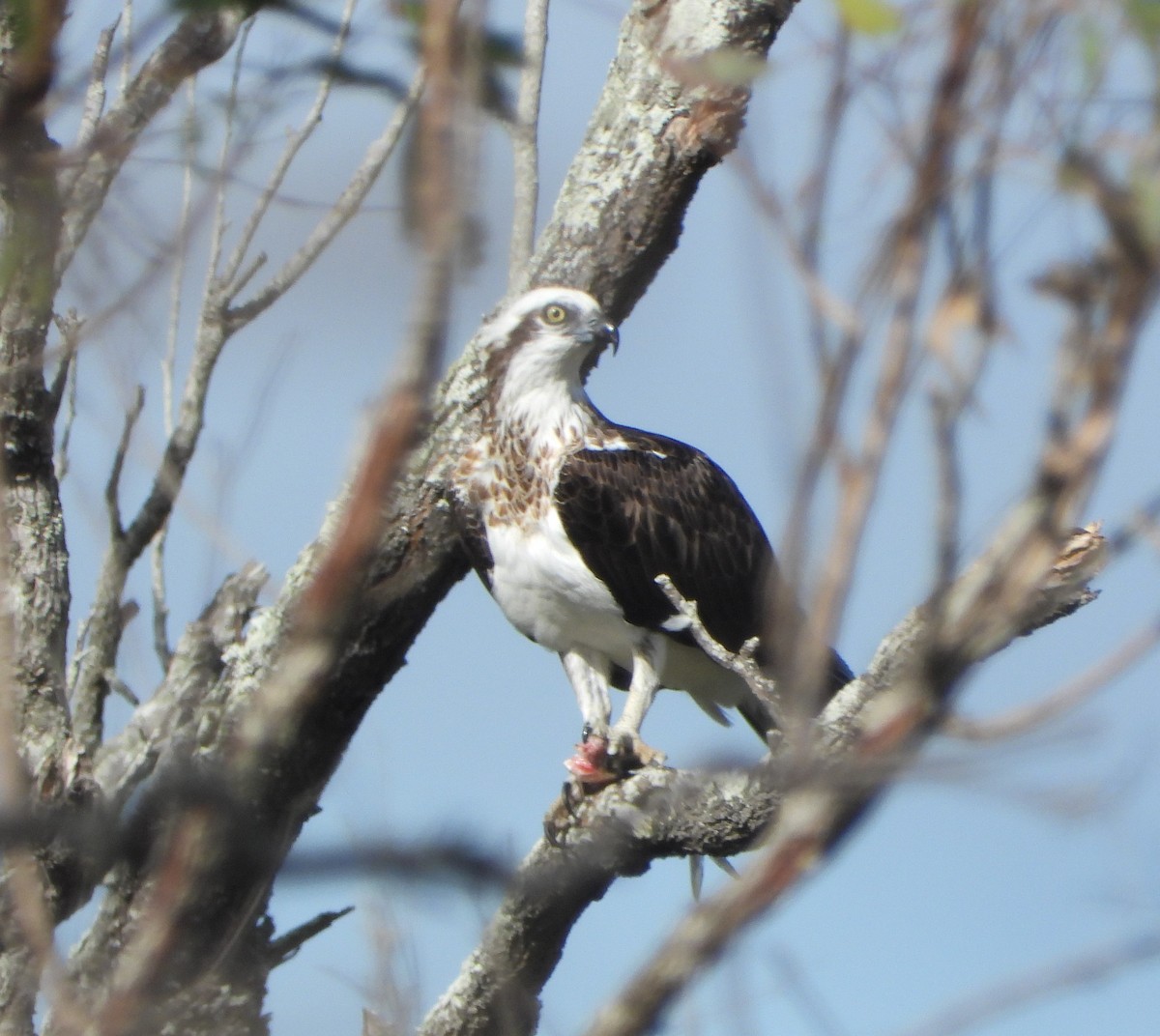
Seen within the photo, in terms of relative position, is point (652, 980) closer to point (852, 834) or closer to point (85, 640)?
point (852, 834)

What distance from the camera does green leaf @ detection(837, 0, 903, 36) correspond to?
54.2 inches

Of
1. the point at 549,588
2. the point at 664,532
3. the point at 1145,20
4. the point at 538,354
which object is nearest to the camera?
the point at 1145,20

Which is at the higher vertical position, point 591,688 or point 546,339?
point 546,339

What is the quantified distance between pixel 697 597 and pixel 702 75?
3874mm

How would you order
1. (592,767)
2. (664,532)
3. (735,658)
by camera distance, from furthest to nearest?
(664,532)
(592,767)
(735,658)

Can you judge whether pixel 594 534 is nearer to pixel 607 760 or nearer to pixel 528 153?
pixel 607 760

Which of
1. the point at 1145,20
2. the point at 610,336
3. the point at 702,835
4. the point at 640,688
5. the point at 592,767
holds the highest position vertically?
the point at 610,336

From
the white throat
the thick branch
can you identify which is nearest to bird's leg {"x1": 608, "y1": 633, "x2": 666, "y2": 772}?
the thick branch

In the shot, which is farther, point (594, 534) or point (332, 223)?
point (594, 534)

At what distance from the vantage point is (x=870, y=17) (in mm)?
1389

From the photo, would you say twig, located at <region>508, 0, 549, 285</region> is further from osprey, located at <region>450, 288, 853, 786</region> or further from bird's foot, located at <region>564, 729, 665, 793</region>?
bird's foot, located at <region>564, 729, 665, 793</region>

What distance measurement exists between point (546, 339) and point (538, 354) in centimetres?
8

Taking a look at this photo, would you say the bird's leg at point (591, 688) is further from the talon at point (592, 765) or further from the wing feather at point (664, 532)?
the wing feather at point (664, 532)

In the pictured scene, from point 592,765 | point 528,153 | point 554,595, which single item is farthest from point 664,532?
point 528,153
